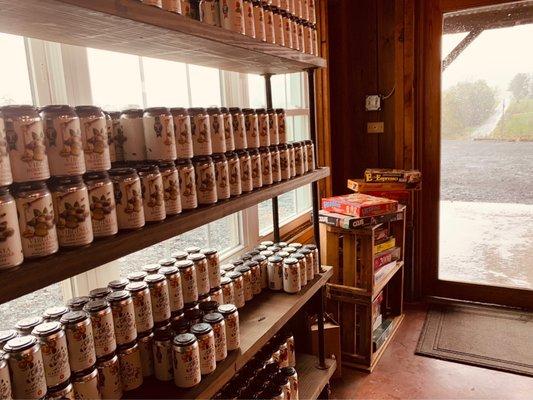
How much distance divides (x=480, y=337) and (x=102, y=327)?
257 cm

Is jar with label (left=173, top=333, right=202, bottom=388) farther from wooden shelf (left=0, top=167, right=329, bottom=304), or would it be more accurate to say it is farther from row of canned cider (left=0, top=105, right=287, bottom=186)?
row of canned cider (left=0, top=105, right=287, bottom=186)

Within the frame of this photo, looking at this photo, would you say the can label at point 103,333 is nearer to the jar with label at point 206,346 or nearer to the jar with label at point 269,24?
the jar with label at point 206,346

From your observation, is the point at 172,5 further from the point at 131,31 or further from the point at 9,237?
the point at 9,237

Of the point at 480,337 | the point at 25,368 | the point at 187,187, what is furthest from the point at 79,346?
the point at 480,337

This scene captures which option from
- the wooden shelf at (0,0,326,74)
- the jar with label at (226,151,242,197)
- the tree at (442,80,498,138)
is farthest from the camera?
the tree at (442,80,498,138)

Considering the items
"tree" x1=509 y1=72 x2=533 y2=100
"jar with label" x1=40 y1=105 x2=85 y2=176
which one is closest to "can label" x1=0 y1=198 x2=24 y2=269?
"jar with label" x1=40 y1=105 x2=85 y2=176

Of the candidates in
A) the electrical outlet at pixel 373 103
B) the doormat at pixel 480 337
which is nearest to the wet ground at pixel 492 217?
the doormat at pixel 480 337

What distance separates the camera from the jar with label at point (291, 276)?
1805 millimetres

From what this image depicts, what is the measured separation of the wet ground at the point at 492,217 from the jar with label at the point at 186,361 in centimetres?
276

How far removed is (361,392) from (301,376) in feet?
1.50

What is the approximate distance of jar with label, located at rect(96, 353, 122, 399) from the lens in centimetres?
106

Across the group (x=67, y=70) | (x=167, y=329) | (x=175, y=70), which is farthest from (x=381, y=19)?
(x=167, y=329)

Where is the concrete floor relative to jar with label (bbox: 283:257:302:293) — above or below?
below

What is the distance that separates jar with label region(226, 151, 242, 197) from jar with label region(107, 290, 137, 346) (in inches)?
18.0
